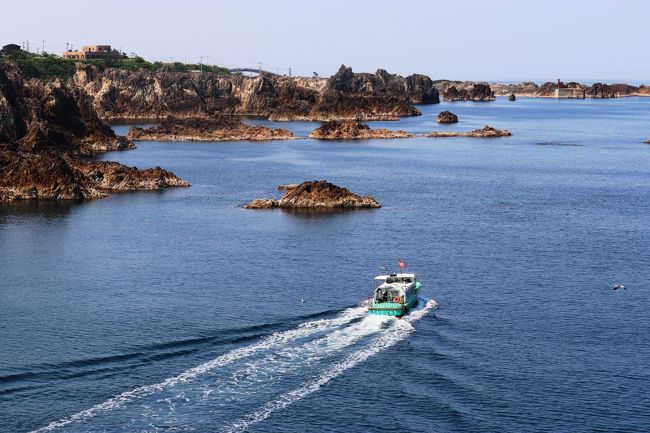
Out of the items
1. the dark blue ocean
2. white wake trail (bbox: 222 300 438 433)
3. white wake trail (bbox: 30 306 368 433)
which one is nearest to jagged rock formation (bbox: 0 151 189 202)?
the dark blue ocean

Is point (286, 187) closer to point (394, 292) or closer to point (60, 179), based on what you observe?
point (60, 179)

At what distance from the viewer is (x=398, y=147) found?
19350 cm

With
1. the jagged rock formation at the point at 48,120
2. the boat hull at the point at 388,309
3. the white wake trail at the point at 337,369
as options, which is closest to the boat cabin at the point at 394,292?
the boat hull at the point at 388,309

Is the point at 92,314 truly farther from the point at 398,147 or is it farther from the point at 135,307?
the point at 398,147

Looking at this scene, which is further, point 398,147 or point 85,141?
point 398,147

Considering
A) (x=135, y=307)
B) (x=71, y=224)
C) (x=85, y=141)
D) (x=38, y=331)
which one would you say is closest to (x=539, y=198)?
(x=71, y=224)

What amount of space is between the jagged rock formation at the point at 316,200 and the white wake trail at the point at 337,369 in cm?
4205

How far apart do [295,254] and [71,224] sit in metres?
29.3

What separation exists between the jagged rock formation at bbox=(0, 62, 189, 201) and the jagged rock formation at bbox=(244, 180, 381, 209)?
2438 centimetres

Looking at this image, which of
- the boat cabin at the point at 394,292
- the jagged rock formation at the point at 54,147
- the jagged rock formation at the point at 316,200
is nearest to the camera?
the boat cabin at the point at 394,292

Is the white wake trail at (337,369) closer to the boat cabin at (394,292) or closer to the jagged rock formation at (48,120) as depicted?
the boat cabin at (394,292)

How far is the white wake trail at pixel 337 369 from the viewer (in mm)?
48531

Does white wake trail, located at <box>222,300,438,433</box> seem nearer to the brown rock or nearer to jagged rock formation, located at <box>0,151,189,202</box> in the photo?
the brown rock

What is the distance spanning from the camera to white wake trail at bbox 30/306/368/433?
159ft
